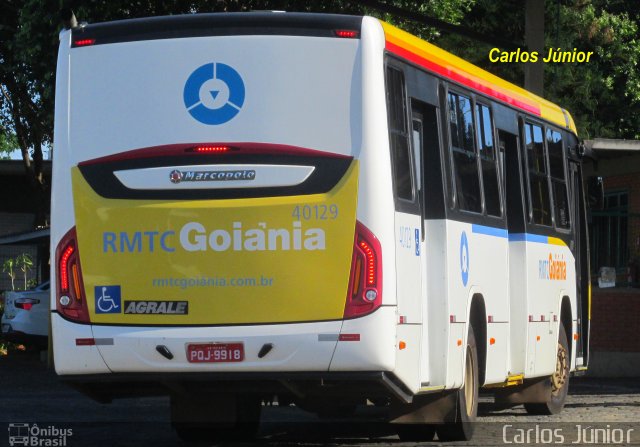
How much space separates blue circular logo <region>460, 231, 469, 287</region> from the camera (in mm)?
12711

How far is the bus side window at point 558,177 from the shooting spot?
55.5 ft

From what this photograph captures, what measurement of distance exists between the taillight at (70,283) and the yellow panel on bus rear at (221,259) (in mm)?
62

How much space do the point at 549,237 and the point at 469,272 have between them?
3723 mm

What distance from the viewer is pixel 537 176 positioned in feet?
52.6

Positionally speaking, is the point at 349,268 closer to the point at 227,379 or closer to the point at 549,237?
the point at 227,379

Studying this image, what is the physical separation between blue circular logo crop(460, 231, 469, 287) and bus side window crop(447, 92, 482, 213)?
0.91ft

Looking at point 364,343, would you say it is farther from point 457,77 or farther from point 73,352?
point 457,77

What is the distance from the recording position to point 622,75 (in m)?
43.2

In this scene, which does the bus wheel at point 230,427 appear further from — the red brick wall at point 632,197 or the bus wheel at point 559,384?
the red brick wall at point 632,197

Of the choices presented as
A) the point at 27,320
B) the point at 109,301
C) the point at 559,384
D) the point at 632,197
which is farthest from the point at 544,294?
the point at 27,320

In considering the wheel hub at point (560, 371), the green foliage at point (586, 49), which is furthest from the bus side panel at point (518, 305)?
the green foliage at point (586, 49)

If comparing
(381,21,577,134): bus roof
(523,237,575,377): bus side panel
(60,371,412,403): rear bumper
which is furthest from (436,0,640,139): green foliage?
(60,371,412,403): rear bumper

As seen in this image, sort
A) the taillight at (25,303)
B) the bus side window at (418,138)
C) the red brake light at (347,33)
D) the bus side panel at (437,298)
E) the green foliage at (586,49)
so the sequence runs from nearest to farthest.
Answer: the red brake light at (347,33)
the bus side window at (418,138)
the bus side panel at (437,298)
the taillight at (25,303)
the green foliage at (586,49)

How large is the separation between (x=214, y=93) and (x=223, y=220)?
91 cm
